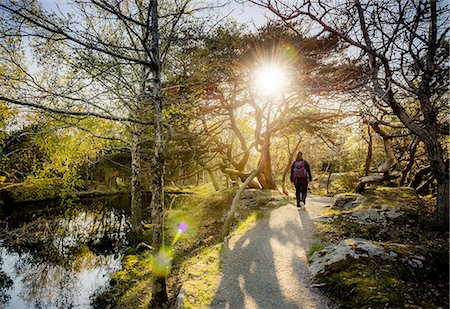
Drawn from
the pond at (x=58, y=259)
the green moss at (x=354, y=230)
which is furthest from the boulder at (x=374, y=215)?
the pond at (x=58, y=259)

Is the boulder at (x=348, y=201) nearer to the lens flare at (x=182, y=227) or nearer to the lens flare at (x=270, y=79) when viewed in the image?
the lens flare at (x=270, y=79)

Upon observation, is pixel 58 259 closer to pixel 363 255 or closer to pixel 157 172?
pixel 157 172

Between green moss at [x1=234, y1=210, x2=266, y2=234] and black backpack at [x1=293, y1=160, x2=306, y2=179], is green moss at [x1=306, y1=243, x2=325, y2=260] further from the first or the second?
black backpack at [x1=293, y1=160, x2=306, y2=179]

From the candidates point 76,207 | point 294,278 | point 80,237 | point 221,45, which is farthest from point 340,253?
point 76,207

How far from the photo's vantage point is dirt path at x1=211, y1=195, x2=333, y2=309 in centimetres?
489

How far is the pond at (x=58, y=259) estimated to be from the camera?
28.5ft

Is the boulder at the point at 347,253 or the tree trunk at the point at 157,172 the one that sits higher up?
the tree trunk at the point at 157,172

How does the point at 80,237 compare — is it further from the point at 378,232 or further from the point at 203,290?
the point at 378,232

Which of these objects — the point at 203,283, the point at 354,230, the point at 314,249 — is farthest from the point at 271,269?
the point at 354,230

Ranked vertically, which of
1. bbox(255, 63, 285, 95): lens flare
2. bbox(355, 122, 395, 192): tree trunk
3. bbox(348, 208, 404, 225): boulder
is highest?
bbox(255, 63, 285, 95): lens flare

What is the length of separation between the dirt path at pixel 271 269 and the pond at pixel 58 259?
16.1 feet

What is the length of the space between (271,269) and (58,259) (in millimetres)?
11048

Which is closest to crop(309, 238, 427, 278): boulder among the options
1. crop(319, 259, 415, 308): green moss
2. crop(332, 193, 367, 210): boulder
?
crop(319, 259, 415, 308): green moss

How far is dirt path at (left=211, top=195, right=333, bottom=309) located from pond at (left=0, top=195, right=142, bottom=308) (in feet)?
16.1
